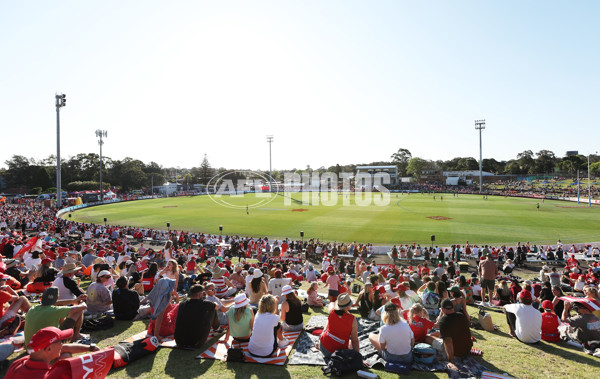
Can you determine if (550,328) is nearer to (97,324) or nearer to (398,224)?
(97,324)

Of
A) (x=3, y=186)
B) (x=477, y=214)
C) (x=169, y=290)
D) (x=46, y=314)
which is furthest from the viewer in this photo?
(x=3, y=186)

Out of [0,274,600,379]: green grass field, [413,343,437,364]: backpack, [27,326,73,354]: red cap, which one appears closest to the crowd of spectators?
[27,326,73,354]: red cap

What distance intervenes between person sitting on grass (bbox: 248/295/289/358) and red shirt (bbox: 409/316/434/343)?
252cm

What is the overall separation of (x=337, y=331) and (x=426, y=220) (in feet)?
128

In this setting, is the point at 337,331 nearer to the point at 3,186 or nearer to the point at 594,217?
the point at 594,217

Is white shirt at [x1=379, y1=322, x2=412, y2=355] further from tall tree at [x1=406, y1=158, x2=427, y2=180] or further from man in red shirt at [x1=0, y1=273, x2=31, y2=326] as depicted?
tall tree at [x1=406, y1=158, x2=427, y2=180]

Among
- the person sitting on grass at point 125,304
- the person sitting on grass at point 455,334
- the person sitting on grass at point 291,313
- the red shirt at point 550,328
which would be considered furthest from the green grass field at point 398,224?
the person sitting on grass at point 125,304

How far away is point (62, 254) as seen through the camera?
13.7 meters

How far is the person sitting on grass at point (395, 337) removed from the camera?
5320 mm

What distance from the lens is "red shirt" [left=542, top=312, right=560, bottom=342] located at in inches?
265

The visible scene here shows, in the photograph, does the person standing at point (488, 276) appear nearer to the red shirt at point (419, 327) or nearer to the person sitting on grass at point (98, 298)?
the red shirt at point (419, 327)

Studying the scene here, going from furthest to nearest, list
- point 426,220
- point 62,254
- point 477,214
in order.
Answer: point 477,214, point 426,220, point 62,254

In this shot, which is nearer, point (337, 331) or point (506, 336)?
point (337, 331)

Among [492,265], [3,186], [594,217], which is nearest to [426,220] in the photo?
[594,217]
